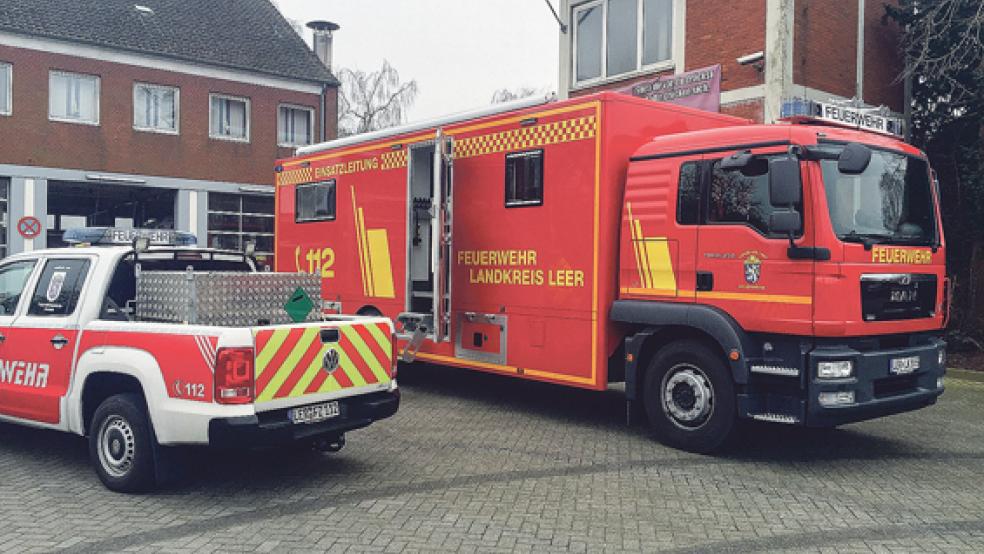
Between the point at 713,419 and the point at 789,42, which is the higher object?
the point at 789,42

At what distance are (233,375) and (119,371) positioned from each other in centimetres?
98

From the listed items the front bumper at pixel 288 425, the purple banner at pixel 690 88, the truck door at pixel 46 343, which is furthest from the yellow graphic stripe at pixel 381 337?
the purple banner at pixel 690 88

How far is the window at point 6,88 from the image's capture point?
2230 centimetres

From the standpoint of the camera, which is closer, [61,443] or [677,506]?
[677,506]

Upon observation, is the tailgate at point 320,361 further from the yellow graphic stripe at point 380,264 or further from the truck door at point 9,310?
the yellow graphic stripe at point 380,264

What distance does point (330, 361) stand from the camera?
5977 millimetres

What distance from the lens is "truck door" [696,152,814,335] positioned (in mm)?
6656

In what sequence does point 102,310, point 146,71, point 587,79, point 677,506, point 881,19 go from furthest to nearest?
1. point 146,71
2. point 587,79
3. point 881,19
4. point 102,310
5. point 677,506

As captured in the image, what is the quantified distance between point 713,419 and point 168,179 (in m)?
21.7

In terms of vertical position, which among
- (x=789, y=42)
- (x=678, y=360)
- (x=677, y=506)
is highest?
(x=789, y=42)

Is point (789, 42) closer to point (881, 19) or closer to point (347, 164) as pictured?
point (881, 19)

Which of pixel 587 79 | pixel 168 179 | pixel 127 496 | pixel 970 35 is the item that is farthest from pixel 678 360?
pixel 168 179

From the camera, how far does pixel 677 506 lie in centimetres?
571

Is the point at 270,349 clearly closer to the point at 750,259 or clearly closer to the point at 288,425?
the point at 288,425
